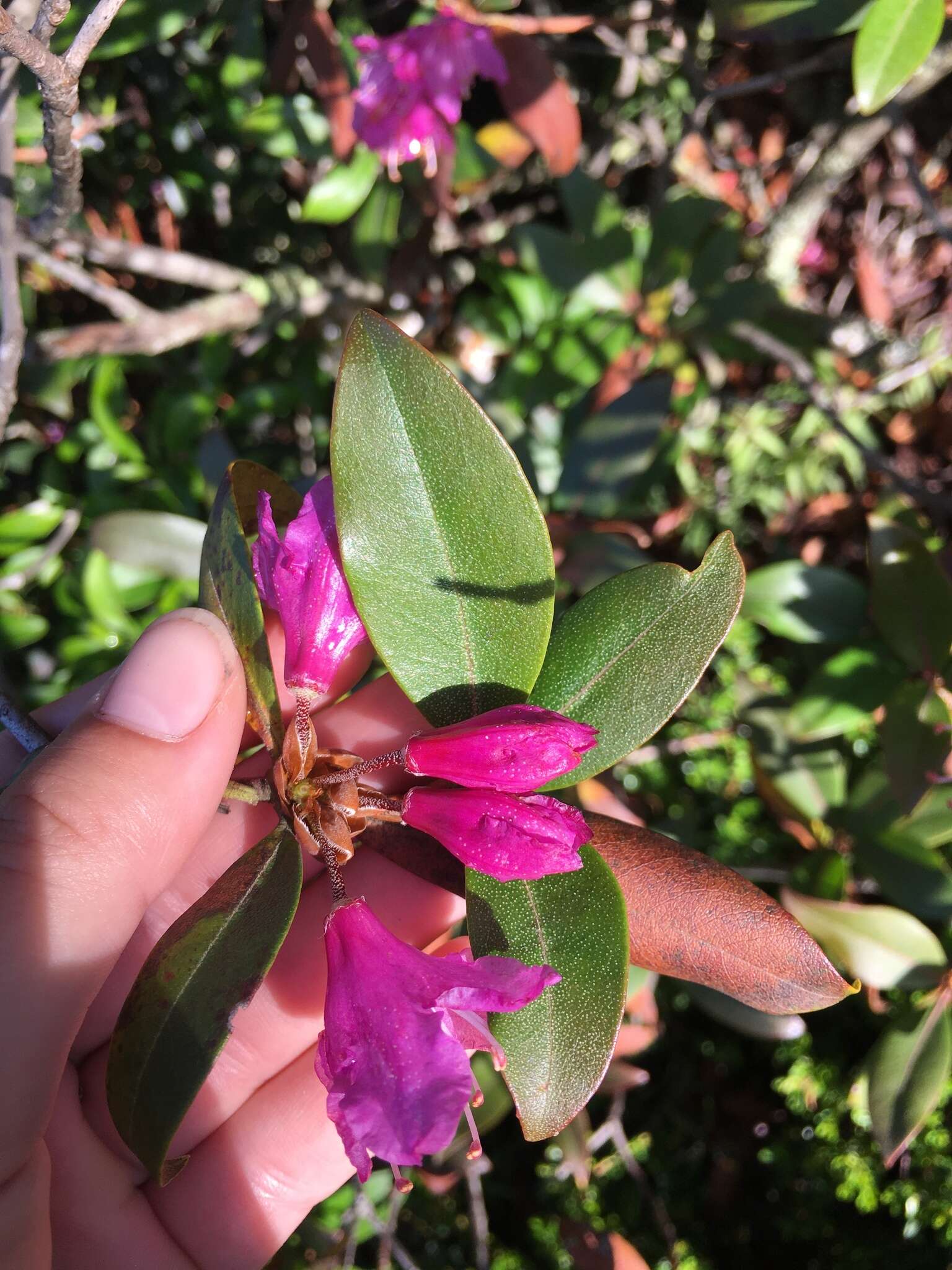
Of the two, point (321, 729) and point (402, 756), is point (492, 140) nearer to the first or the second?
point (321, 729)

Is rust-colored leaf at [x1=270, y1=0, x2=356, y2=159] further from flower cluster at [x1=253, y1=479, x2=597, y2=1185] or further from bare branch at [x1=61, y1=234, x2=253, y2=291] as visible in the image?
flower cluster at [x1=253, y1=479, x2=597, y2=1185]

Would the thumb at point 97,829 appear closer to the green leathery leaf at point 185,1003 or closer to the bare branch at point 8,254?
the green leathery leaf at point 185,1003

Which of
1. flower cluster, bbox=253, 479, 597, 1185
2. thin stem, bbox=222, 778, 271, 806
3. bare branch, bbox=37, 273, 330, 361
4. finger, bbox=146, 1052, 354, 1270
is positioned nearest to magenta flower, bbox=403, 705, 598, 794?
flower cluster, bbox=253, 479, 597, 1185

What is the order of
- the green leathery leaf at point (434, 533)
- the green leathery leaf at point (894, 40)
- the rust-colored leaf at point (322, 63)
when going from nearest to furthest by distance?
the green leathery leaf at point (434, 533), the green leathery leaf at point (894, 40), the rust-colored leaf at point (322, 63)

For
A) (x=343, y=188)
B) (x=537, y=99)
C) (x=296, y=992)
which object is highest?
(x=537, y=99)

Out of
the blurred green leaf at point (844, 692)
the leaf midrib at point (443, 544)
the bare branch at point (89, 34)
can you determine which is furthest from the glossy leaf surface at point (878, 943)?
the bare branch at point (89, 34)

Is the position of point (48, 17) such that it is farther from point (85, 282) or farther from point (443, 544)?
point (85, 282)

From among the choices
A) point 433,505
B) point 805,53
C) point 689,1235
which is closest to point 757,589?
point 433,505

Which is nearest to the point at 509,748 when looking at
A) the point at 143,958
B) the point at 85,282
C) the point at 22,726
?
the point at 22,726
